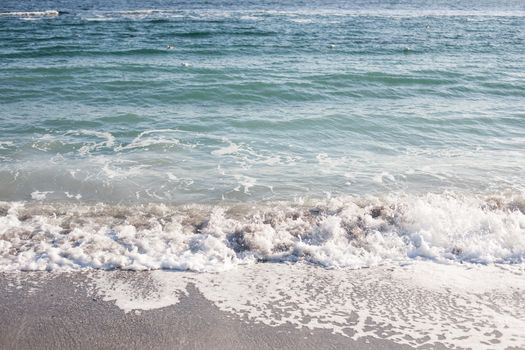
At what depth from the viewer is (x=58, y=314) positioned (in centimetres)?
505

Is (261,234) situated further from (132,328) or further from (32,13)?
(32,13)

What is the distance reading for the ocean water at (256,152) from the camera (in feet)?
21.5

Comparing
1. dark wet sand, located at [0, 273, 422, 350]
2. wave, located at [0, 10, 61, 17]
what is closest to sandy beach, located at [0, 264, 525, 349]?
dark wet sand, located at [0, 273, 422, 350]

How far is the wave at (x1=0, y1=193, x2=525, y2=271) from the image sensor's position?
617 cm

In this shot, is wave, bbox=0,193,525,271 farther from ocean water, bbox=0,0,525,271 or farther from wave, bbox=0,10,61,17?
wave, bbox=0,10,61,17

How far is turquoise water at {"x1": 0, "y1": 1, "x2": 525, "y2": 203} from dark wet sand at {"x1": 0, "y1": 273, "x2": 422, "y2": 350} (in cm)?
302

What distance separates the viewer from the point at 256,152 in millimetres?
10320

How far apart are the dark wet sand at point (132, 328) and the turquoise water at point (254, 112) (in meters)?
3.02

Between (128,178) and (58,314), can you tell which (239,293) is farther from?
(128,178)

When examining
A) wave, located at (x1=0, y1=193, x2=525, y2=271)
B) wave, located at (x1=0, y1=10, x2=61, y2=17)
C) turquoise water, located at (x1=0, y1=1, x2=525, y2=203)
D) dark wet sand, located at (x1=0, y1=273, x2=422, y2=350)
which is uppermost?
wave, located at (x1=0, y1=10, x2=61, y2=17)

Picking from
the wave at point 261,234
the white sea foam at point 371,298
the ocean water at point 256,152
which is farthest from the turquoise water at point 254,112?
the white sea foam at point 371,298

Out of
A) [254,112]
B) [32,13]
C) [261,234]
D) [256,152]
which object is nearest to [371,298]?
[261,234]

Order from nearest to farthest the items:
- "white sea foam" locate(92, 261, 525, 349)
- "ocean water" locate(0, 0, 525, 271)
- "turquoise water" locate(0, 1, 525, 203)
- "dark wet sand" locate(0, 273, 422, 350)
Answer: "dark wet sand" locate(0, 273, 422, 350)
"white sea foam" locate(92, 261, 525, 349)
"ocean water" locate(0, 0, 525, 271)
"turquoise water" locate(0, 1, 525, 203)

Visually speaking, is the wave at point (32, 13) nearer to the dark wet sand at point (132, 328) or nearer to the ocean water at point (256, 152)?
the ocean water at point (256, 152)
